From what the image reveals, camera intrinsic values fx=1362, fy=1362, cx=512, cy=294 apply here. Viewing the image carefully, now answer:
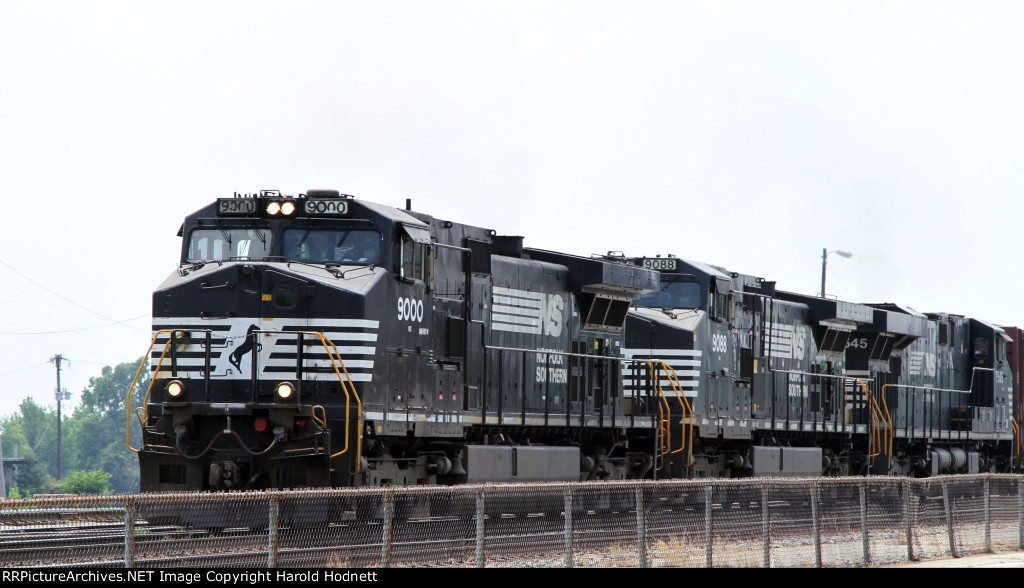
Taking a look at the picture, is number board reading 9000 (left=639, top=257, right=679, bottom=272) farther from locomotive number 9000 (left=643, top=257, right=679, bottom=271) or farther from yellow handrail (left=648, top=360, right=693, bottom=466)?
yellow handrail (left=648, top=360, right=693, bottom=466)

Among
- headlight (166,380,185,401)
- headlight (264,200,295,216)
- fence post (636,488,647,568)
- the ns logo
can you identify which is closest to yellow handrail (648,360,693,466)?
the ns logo

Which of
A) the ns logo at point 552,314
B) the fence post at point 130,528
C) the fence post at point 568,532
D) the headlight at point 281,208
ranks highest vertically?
the headlight at point 281,208

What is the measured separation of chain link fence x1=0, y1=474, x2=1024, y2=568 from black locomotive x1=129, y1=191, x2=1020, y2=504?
136 cm

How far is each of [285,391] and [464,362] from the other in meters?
3.47

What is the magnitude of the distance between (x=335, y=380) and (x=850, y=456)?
17553 mm

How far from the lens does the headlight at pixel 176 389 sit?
15.4 metres

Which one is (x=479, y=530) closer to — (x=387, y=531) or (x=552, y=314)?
(x=387, y=531)

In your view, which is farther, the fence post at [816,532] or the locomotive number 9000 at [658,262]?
the locomotive number 9000 at [658,262]

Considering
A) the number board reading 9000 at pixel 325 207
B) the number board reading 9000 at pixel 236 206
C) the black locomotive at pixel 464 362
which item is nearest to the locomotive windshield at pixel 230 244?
the black locomotive at pixel 464 362

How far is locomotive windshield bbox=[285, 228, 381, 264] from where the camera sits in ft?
53.0

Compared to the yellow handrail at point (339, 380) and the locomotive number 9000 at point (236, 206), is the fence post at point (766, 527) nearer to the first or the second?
the yellow handrail at point (339, 380)

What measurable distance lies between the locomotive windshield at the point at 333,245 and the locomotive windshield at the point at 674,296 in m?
8.51

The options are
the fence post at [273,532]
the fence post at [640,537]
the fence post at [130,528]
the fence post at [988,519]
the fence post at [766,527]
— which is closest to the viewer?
the fence post at [130,528]
